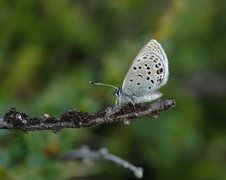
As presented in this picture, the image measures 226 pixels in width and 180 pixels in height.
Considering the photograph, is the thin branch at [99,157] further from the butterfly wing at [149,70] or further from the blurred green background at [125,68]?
the blurred green background at [125,68]

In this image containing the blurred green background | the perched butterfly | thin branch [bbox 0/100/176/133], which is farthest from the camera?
the blurred green background

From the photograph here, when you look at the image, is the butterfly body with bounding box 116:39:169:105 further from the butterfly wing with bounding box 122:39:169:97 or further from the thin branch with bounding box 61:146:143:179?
the thin branch with bounding box 61:146:143:179

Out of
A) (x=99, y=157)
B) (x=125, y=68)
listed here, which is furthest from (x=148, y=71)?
(x=125, y=68)

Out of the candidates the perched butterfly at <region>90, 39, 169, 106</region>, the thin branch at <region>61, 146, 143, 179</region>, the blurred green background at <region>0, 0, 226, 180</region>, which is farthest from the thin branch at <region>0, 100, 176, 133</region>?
the blurred green background at <region>0, 0, 226, 180</region>

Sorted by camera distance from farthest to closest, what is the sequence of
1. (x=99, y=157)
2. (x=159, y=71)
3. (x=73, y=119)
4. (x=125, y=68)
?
(x=125, y=68), (x=99, y=157), (x=159, y=71), (x=73, y=119)

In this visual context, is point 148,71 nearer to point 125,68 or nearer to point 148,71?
point 148,71

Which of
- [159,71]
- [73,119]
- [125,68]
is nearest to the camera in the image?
[73,119]

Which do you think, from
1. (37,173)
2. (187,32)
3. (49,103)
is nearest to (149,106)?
(37,173)
